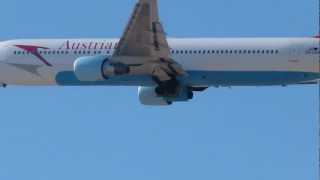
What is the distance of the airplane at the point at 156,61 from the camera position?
203 feet

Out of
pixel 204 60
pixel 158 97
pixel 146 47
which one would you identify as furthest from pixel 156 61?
pixel 158 97

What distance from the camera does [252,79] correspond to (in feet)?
213

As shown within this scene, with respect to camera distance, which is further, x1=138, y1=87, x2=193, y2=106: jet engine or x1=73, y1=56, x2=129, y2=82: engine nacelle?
x1=138, y1=87, x2=193, y2=106: jet engine

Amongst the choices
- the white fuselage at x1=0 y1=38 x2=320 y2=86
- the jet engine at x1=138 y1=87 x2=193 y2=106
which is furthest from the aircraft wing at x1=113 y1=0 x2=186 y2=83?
the jet engine at x1=138 y1=87 x2=193 y2=106

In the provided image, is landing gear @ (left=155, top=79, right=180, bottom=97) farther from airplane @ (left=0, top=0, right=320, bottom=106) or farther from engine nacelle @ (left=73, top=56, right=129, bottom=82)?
engine nacelle @ (left=73, top=56, right=129, bottom=82)

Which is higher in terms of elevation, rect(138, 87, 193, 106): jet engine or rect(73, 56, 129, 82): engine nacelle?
rect(73, 56, 129, 82): engine nacelle

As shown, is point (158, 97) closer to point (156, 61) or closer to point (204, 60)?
point (204, 60)

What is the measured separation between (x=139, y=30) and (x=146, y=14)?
132cm

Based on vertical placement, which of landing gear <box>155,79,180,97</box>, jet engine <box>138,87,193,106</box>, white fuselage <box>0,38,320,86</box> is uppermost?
Answer: white fuselage <box>0,38,320,86</box>

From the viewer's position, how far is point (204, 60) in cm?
6550

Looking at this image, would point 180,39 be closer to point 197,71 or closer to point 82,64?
point 197,71

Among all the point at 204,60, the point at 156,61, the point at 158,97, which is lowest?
the point at 158,97

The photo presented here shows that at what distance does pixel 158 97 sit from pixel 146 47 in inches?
229

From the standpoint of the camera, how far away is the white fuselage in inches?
2544
